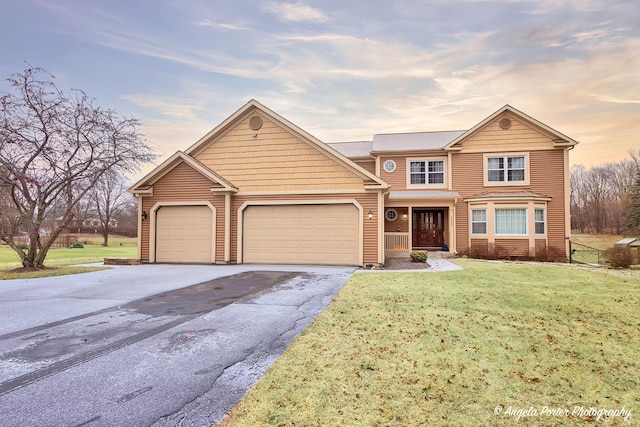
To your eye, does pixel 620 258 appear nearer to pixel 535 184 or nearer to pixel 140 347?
pixel 535 184

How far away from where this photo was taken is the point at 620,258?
1291 cm

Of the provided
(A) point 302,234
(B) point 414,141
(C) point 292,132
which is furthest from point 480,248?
(C) point 292,132

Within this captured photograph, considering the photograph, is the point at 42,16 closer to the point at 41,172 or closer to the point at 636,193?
the point at 41,172

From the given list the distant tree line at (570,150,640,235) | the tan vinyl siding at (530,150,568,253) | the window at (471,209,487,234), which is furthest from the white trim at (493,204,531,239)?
the distant tree line at (570,150,640,235)

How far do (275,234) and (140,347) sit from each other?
9814mm

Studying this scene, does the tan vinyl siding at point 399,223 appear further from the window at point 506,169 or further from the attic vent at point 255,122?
the attic vent at point 255,122

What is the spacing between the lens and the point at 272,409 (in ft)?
8.91

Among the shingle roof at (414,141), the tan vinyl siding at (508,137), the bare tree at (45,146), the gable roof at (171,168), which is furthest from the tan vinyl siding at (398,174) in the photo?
the bare tree at (45,146)

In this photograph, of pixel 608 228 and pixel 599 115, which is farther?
pixel 608 228

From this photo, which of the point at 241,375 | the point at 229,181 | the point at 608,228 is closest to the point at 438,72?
the point at 229,181

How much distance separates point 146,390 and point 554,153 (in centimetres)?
2123

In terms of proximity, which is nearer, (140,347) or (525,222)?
(140,347)

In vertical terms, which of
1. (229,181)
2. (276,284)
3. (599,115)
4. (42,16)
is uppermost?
(42,16)

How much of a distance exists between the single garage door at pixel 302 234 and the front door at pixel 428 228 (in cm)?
834
